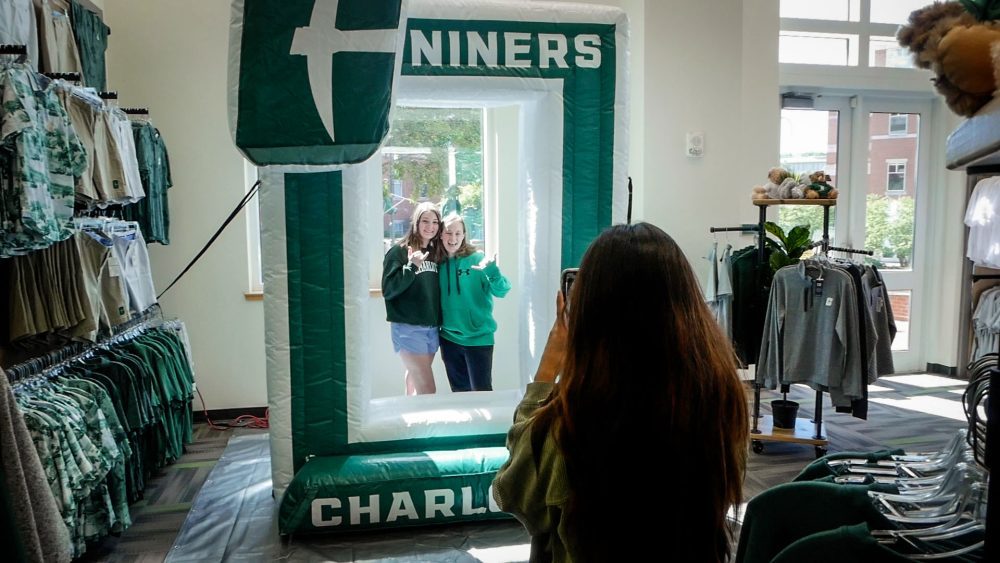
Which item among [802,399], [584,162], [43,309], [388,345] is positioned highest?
[584,162]

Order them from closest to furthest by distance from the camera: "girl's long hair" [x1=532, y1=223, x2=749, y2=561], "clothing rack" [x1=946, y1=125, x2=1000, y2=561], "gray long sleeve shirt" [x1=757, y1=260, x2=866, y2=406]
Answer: "clothing rack" [x1=946, y1=125, x2=1000, y2=561] → "girl's long hair" [x1=532, y1=223, x2=749, y2=561] → "gray long sleeve shirt" [x1=757, y1=260, x2=866, y2=406]

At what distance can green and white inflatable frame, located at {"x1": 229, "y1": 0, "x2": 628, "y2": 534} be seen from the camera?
8.77ft

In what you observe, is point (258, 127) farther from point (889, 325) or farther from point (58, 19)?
point (889, 325)

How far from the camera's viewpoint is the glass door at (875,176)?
5270 mm

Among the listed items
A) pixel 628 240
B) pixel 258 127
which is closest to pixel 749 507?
pixel 628 240

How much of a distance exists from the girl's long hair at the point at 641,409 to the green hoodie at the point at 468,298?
259 cm

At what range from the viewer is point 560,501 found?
1021 millimetres

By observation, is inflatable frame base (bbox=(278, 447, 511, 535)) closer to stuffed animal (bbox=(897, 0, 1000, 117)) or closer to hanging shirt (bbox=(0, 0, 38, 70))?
hanging shirt (bbox=(0, 0, 38, 70))

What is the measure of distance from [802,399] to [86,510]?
437 cm

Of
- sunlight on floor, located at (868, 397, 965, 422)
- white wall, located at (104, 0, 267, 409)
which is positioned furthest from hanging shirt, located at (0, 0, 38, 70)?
sunlight on floor, located at (868, 397, 965, 422)

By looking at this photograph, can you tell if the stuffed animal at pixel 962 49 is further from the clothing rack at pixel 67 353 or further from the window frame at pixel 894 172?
the window frame at pixel 894 172

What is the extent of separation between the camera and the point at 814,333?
345 centimetres

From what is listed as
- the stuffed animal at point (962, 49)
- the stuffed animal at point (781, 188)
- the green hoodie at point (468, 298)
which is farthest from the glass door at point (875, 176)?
the stuffed animal at point (962, 49)

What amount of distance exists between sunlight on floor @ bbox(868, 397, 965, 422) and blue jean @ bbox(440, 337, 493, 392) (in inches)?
116
